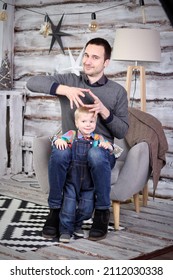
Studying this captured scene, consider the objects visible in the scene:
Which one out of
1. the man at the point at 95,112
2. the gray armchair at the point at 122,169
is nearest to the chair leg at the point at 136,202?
the gray armchair at the point at 122,169

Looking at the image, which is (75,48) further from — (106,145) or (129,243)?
(129,243)

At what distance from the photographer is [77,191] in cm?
342

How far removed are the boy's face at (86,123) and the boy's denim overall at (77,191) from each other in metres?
0.07

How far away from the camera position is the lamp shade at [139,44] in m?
4.21

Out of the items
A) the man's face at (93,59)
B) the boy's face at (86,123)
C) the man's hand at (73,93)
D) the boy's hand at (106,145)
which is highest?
the man's face at (93,59)

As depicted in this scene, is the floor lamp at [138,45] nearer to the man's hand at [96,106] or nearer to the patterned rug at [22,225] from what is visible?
the man's hand at [96,106]

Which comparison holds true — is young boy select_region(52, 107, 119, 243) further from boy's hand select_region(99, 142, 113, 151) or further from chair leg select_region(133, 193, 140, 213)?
chair leg select_region(133, 193, 140, 213)

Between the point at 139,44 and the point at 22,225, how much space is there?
1.56 metres

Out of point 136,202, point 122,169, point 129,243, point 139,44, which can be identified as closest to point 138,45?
point 139,44

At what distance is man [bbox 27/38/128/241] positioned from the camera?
3.32m

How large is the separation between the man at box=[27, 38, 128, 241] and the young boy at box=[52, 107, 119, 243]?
41 millimetres

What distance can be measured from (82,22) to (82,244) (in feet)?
8.11

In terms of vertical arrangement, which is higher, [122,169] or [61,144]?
[61,144]

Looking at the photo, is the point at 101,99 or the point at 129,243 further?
the point at 101,99
